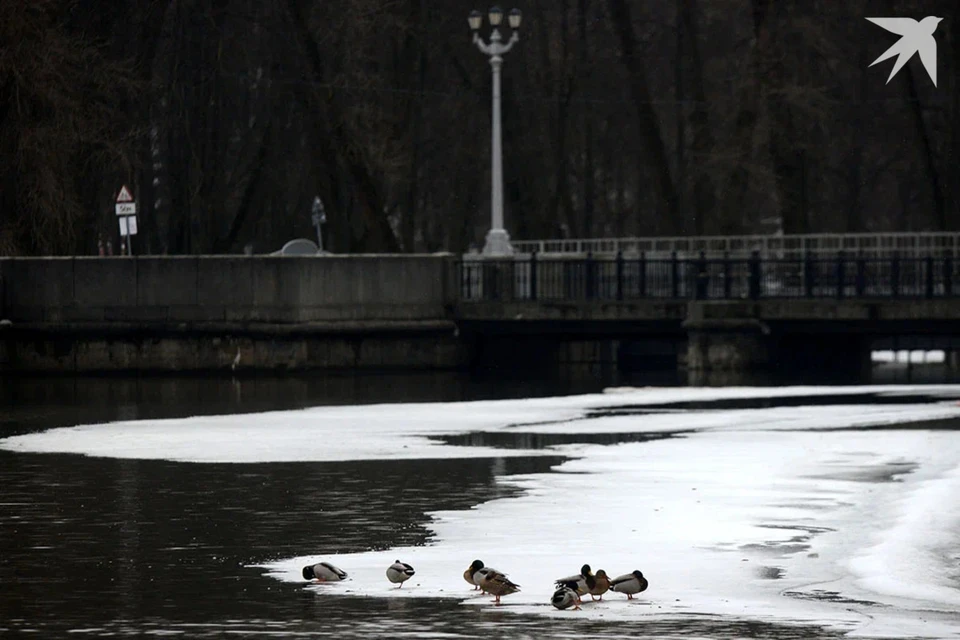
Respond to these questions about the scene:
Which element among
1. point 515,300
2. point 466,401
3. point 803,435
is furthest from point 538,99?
point 803,435

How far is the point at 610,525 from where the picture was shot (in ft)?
49.9

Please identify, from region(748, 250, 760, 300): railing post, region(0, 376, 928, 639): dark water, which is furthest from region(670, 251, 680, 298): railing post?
region(0, 376, 928, 639): dark water

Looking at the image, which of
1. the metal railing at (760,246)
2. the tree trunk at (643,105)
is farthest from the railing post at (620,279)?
the tree trunk at (643,105)

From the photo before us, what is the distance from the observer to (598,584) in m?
11.6

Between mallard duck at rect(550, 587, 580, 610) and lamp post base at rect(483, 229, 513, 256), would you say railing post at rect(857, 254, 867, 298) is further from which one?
mallard duck at rect(550, 587, 580, 610)

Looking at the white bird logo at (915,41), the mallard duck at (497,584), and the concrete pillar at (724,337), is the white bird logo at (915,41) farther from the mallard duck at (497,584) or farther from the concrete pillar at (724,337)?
the mallard duck at (497,584)

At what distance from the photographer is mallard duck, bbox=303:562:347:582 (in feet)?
40.3

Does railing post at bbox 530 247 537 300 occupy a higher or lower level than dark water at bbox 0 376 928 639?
higher

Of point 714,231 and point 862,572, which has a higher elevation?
point 714,231

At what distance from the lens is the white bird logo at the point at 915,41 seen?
4669cm

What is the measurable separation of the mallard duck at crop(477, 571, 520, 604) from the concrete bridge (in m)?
28.2

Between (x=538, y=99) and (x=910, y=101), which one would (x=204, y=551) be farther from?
(x=538, y=99)

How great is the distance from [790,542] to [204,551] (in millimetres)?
3987

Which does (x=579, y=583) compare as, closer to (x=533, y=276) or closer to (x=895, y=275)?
(x=895, y=275)
